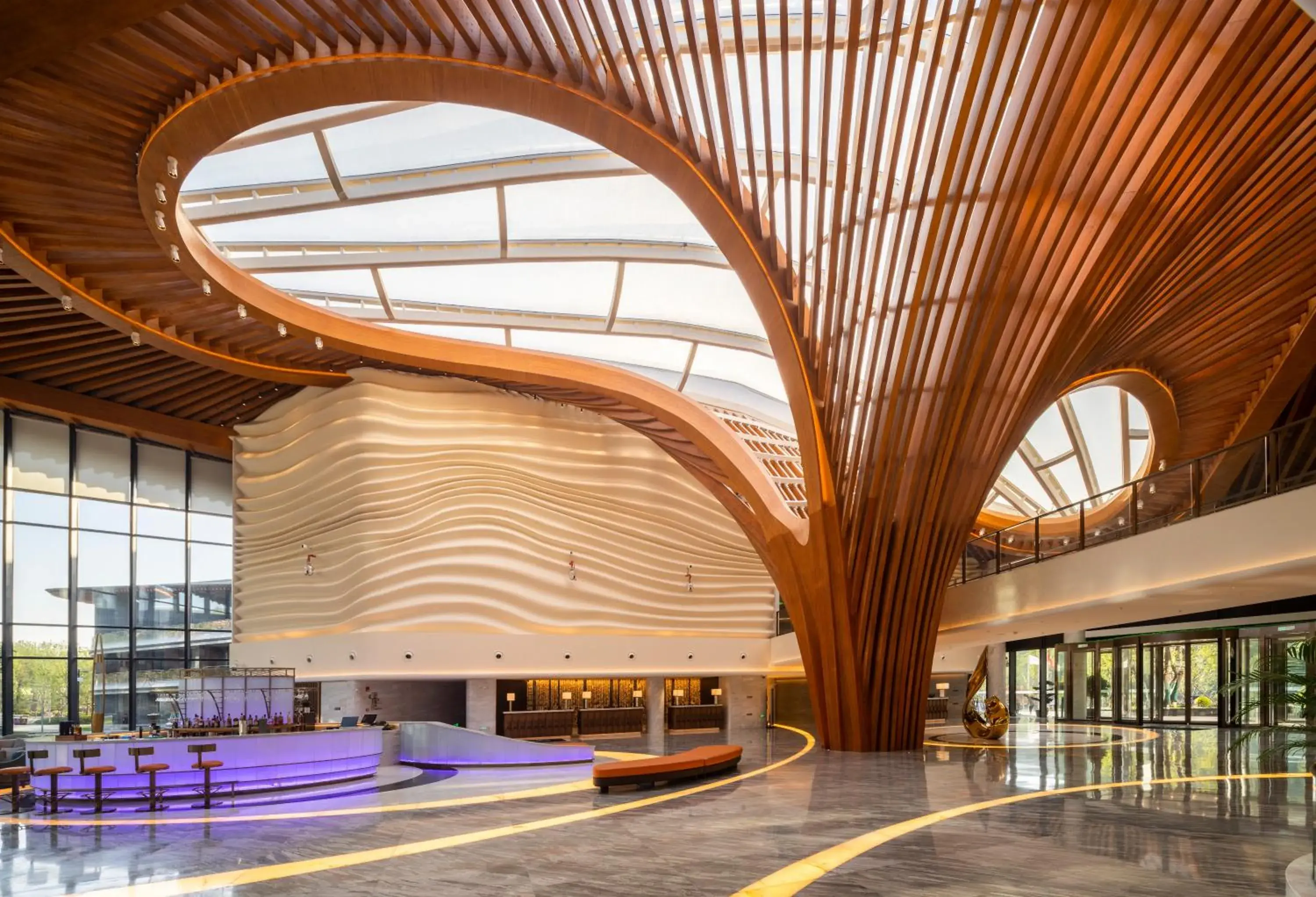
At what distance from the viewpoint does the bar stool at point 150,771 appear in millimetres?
11336

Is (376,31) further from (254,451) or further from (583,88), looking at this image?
(254,451)

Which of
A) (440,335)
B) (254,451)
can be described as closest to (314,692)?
(254,451)

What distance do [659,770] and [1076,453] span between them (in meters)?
21.6

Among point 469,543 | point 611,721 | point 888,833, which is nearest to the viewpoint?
point 888,833

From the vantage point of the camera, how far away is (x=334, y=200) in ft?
49.2

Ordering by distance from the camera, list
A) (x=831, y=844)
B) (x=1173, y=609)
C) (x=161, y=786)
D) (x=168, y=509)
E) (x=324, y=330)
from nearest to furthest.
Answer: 1. (x=831, y=844)
2. (x=161, y=786)
3. (x=1173, y=609)
4. (x=324, y=330)
5. (x=168, y=509)

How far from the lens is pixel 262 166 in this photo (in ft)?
47.6

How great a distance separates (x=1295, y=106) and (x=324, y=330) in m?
13.9

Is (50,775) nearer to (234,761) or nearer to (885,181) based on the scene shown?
(234,761)

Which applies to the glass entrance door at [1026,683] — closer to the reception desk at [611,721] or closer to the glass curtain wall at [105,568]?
the reception desk at [611,721]

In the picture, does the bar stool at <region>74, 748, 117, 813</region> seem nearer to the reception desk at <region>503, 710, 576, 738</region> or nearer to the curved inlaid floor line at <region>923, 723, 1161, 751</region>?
the reception desk at <region>503, 710, 576, 738</region>

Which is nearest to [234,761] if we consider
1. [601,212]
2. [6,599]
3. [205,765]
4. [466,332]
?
[205,765]

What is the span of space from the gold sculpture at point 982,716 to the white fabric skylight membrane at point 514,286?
961 centimetres

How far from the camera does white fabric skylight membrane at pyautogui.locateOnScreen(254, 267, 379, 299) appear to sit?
18.5m
